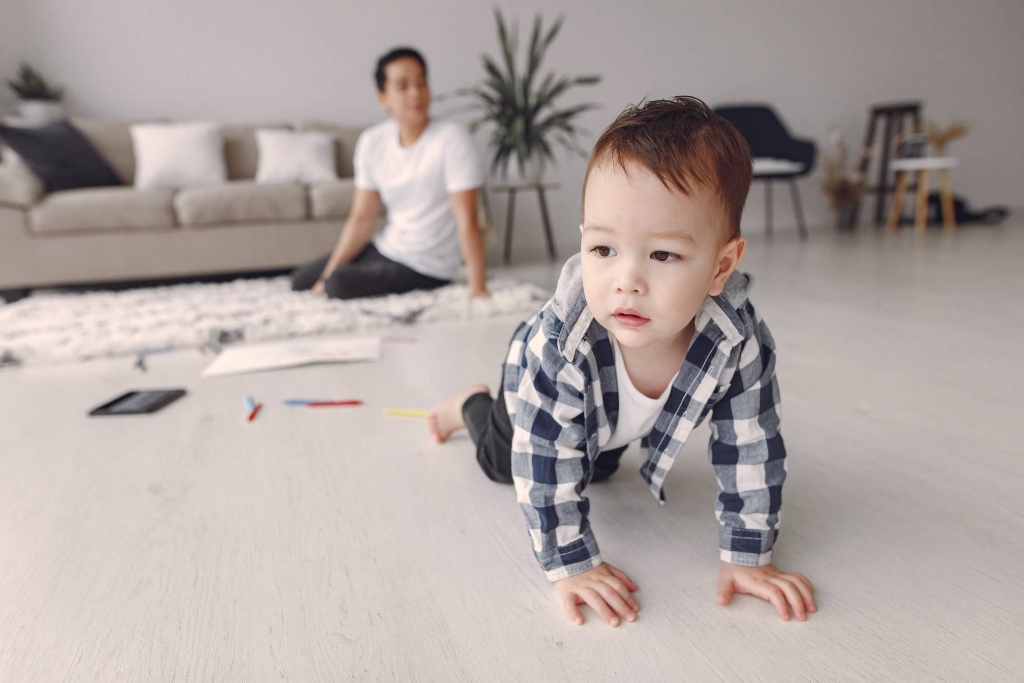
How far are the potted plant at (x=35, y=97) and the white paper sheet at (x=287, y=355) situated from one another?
2.55 meters

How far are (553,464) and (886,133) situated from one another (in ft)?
17.9

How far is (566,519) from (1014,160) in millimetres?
6714

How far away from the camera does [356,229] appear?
2.59 metres

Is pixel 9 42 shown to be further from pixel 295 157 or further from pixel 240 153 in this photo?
pixel 295 157

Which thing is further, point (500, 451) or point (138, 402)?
point (138, 402)

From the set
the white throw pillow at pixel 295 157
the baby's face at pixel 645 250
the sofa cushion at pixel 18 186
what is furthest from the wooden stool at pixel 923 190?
the sofa cushion at pixel 18 186

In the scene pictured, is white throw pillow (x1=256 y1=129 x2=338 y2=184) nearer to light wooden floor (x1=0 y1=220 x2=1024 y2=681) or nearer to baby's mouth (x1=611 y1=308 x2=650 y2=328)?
light wooden floor (x1=0 y1=220 x2=1024 y2=681)

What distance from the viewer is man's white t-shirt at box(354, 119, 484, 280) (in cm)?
234

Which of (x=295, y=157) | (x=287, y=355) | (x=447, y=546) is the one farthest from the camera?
(x=295, y=157)

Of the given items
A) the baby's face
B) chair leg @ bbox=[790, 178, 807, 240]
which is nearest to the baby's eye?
the baby's face

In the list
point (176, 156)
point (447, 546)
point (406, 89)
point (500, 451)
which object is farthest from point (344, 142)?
point (447, 546)

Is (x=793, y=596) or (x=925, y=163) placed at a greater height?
(x=925, y=163)

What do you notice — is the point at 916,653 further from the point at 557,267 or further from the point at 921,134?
the point at 921,134

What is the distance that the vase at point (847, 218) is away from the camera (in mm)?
4923
